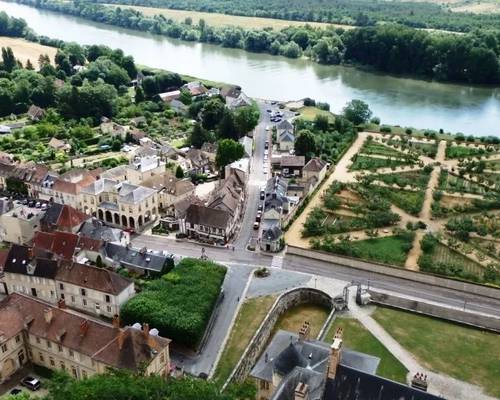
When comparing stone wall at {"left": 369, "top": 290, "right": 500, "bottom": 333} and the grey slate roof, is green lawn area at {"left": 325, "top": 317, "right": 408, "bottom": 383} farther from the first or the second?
the grey slate roof

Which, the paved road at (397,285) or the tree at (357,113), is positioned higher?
the tree at (357,113)

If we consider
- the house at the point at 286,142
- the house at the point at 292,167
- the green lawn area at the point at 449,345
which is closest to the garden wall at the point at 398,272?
the green lawn area at the point at 449,345

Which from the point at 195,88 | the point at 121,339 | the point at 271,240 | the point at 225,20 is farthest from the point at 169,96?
the point at 225,20

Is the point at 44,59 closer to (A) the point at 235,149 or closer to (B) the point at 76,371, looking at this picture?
(A) the point at 235,149

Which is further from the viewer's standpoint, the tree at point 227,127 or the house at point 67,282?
the tree at point 227,127

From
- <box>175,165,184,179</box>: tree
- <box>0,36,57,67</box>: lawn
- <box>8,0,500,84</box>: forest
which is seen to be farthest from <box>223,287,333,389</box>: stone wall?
<box>0,36,57,67</box>: lawn

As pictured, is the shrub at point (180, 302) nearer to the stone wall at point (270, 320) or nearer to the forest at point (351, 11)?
the stone wall at point (270, 320)
